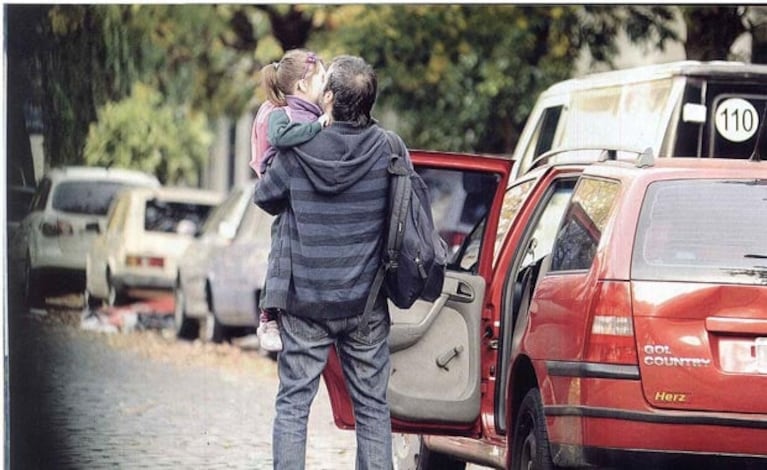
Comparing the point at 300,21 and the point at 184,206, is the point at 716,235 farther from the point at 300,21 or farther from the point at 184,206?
the point at 300,21

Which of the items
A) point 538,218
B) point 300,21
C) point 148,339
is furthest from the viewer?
point 300,21

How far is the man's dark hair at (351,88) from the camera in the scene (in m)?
7.45

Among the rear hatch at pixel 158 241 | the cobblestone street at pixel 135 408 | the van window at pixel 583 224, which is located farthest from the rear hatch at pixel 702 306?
the rear hatch at pixel 158 241

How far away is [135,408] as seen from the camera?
13539 millimetres

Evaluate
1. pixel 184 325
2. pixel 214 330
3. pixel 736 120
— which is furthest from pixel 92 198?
pixel 736 120

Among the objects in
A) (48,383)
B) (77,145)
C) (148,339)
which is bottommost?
(148,339)

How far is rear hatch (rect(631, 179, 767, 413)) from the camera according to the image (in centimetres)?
703

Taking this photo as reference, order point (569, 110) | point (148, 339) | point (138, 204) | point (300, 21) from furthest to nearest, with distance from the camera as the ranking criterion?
point (300, 21) → point (138, 204) → point (148, 339) → point (569, 110)

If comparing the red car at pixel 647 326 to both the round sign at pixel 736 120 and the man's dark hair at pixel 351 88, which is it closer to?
the man's dark hair at pixel 351 88

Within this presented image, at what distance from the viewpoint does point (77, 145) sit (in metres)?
12.1

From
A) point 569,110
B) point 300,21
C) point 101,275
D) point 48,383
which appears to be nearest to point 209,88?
point 300,21

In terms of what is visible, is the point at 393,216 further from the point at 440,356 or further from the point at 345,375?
the point at 440,356

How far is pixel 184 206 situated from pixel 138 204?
1147mm

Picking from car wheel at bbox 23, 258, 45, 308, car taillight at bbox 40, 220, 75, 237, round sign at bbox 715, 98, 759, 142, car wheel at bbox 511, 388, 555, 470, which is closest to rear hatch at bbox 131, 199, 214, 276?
car taillight at bbox 40, 220, 75, 237
